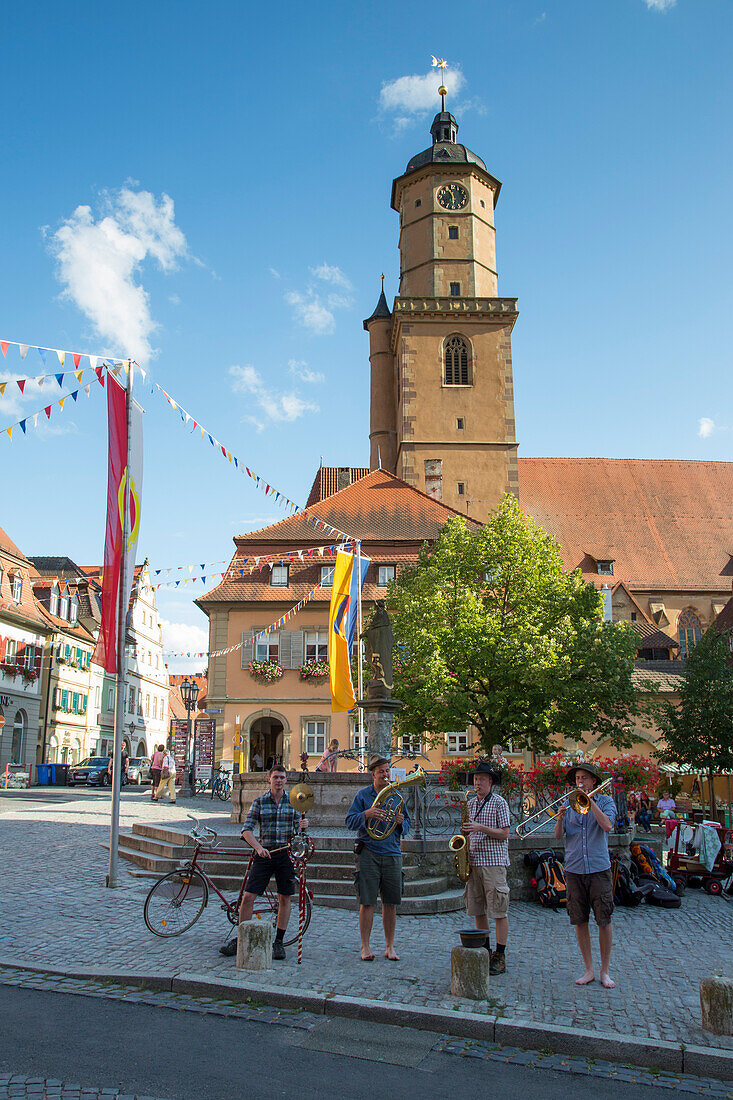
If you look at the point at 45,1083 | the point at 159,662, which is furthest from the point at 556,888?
the point at 159,662

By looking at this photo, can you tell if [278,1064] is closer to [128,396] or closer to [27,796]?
[128,396]

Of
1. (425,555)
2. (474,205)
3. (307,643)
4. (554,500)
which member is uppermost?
(474,205)

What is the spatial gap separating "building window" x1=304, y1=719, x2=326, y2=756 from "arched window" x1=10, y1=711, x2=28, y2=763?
14.8 m

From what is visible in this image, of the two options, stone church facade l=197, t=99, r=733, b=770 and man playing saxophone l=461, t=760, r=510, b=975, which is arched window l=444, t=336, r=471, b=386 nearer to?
stone church facade l=197, t=99, r=733, b=770

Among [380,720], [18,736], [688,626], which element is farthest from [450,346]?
[380,720]

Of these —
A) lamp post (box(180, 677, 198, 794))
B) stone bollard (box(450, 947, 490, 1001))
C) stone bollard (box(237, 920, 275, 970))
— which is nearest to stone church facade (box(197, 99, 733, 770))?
lamp post (box(180, 677, 198, 794))

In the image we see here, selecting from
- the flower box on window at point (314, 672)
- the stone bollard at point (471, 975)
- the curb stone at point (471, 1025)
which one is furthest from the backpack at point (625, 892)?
the flower box on window at point (314, 672)

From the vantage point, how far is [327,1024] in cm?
577

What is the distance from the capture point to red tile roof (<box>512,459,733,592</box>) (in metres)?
43.1

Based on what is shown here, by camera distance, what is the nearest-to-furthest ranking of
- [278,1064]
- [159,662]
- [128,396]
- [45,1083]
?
[45,1083]
[278,1064]
[128,396]
[159,662]

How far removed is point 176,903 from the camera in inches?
310

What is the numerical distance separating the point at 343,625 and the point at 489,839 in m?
11.0

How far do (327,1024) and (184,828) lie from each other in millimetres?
8108

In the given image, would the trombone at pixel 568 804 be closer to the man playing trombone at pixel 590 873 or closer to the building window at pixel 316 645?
the man playing trombone at pixel 590 873
